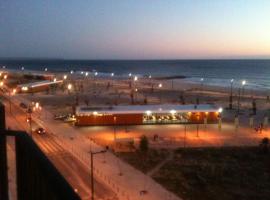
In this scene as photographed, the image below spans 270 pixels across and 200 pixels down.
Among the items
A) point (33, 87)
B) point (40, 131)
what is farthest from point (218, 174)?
point (33, 87)

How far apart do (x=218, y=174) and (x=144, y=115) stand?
22.0 m

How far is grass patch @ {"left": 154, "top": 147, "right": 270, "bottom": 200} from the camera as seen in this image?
80.4ft

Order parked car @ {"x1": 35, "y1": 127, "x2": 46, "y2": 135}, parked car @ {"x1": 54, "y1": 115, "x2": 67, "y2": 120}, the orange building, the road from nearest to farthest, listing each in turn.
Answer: the road → parked car @ {"x1": 35, "y1": 127, "x2": 46, "y2": 135} → the orange building → parked car @ {"x1": 54, "y1": 115, "x2": 67, "y2": 120}

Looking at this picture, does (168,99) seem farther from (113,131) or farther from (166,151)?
(166,151)

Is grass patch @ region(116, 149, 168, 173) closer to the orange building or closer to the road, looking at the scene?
the road

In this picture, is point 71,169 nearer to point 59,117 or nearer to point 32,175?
point 59,117

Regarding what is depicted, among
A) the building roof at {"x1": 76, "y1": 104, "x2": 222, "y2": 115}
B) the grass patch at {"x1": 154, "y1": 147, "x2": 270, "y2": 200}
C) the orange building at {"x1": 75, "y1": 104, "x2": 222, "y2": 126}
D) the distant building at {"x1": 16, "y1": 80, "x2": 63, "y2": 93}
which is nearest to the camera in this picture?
the grass patch at {"x1": 154, "y1": 147, "x2": 270, "y2": 200}

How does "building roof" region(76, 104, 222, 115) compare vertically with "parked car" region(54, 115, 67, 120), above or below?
above

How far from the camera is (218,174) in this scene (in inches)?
1111

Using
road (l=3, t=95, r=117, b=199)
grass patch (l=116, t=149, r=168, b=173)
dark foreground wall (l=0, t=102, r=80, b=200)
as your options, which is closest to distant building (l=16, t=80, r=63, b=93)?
road (l=3, t=95, r=117, b=199)

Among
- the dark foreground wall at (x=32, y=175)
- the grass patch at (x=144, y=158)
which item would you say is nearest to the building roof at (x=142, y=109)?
the grass patch at (x=144, y=158)

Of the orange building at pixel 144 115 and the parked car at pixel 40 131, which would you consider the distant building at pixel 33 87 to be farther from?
the parked car at pixel 40 131

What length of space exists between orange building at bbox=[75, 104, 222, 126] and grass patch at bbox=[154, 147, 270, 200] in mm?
14475

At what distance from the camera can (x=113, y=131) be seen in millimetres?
44219
